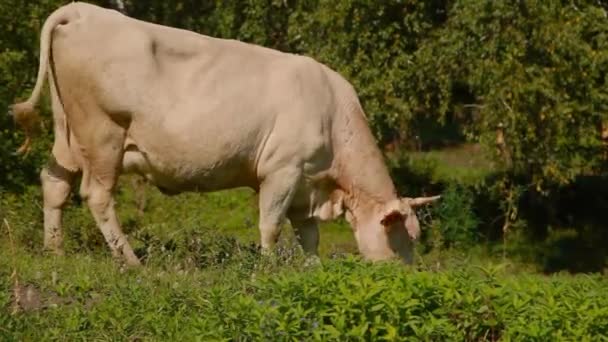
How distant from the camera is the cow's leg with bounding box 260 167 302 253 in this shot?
1140cm

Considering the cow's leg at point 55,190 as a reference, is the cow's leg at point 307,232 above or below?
below

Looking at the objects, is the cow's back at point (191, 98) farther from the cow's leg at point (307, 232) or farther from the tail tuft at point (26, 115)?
the cow's leg at point (307, 232)

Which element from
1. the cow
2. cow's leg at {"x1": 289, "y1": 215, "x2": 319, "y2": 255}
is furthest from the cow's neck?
cow's leg at {"x1": 289, "y1": 215, "x2": 319, "y2": 255}

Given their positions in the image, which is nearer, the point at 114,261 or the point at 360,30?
the point at 114,261

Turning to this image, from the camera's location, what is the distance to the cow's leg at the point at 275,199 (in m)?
11.4

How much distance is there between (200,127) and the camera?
11117 millimetres

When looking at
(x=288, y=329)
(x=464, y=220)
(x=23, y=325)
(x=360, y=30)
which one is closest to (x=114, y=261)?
(x=23, y=325)

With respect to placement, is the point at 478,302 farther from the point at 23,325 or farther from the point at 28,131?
the point at 28,131

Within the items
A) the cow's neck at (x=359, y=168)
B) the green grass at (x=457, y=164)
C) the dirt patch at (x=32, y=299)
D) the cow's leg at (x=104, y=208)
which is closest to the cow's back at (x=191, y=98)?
A: the cow's neck at (x=359, y=168)

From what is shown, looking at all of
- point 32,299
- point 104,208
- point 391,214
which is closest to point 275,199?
point 391,214

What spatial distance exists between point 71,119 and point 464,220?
783 centimetres

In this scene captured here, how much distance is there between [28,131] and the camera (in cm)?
1162

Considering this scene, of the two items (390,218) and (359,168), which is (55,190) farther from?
(390,218)

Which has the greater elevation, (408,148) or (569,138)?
(569,138)
